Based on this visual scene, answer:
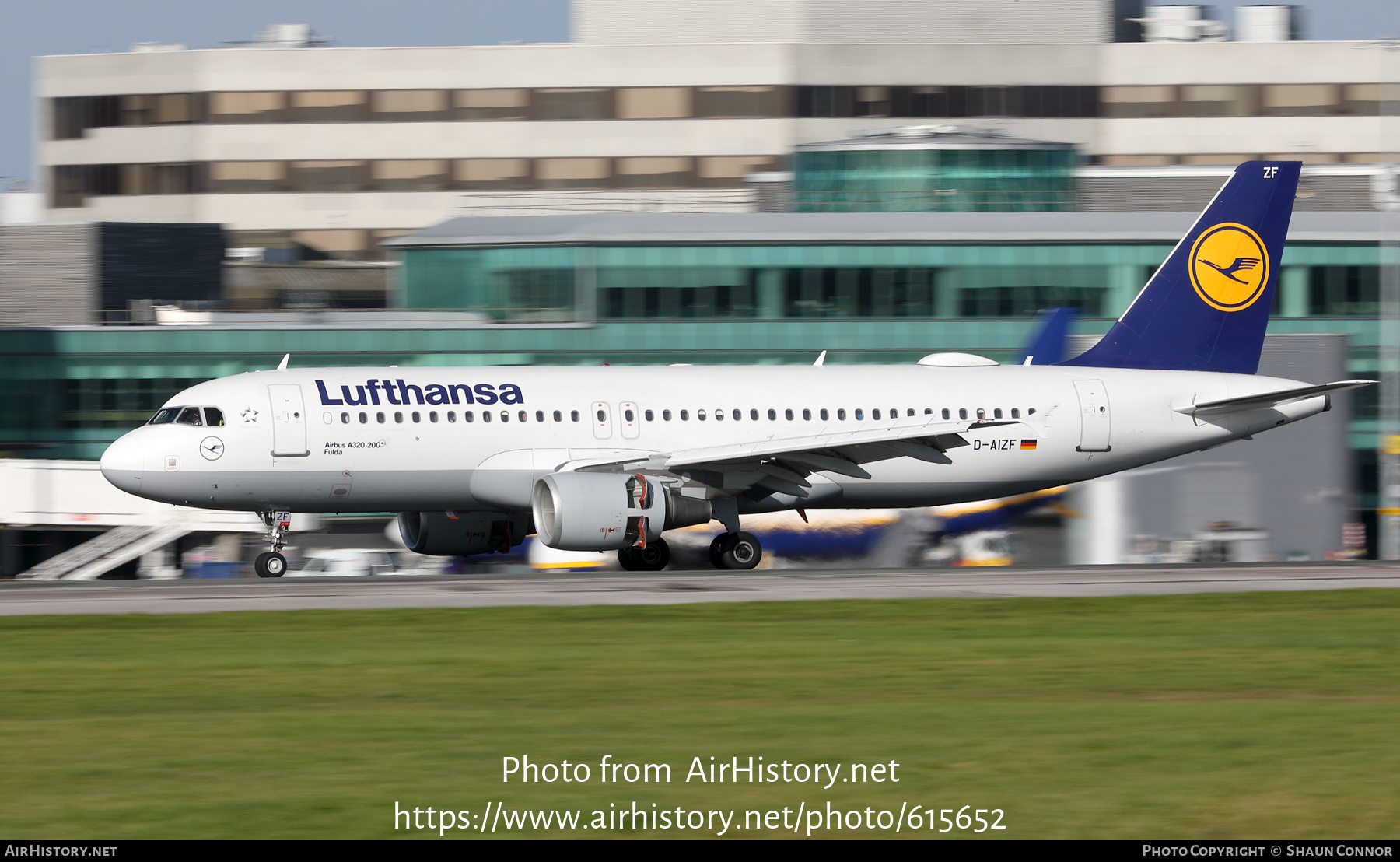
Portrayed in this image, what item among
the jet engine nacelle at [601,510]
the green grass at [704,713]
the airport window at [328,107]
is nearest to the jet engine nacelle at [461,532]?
the jet engine nacelle at [601,510]

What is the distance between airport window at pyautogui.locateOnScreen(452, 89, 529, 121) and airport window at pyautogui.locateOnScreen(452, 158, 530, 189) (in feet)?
8.64

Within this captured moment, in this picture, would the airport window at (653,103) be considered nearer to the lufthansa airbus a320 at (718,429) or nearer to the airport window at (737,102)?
the airport window at (737,102)

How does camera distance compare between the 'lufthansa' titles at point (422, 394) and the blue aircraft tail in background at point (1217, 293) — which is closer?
the 'lufthansa' titles at point (422, 394)

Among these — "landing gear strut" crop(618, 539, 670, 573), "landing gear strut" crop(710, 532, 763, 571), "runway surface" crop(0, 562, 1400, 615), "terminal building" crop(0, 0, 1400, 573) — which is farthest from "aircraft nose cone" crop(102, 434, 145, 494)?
"terminal building" crop(0, 0, 1400, 573)

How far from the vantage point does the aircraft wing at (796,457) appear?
33281 millimetres

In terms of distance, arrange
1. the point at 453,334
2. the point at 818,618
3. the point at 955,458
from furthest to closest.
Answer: the point at 453,334, the point at 955,458, the point at 818,618

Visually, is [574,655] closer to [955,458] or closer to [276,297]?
[955,458]

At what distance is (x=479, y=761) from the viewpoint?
45.0ft

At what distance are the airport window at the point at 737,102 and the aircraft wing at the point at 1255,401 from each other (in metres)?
70.5

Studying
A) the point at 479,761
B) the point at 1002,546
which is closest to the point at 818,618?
the point at 479,761

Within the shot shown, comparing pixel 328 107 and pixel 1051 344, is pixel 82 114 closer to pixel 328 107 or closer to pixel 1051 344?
pixel 328 107

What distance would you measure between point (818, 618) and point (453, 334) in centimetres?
3615

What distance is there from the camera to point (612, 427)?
34.8 metres

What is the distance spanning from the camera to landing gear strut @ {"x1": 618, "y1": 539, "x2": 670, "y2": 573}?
3556 centimetres
